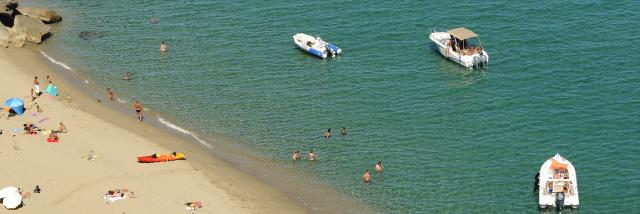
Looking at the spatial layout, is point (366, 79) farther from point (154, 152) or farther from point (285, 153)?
point (154, 152)

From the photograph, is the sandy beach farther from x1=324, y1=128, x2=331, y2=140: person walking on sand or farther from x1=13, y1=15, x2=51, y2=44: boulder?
x1=13, y1=15, x2=51, y2=44: boulder

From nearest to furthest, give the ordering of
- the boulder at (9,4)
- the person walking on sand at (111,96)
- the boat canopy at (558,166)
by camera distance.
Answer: the boat canopy at (558,166) < the person walking on sand at (111,96) < the boulder at (9,4)

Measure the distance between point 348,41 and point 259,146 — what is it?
20115mm

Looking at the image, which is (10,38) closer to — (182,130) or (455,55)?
(182,130)

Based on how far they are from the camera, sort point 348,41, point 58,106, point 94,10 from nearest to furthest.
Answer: point 58,106
point 348,41
point 94,10

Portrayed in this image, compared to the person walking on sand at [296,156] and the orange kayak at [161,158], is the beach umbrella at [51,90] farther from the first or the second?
the person walking on sand at [296,156]

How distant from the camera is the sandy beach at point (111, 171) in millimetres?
64250

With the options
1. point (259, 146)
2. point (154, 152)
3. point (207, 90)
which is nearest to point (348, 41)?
point (207, 90)

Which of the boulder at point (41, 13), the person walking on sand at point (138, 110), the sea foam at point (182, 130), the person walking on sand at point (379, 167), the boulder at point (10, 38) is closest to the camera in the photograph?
the person walking on sand at point (379, 167)

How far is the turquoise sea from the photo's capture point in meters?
69.6

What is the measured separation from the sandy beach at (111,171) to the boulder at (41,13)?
18.2 metres

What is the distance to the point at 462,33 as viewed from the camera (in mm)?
88438

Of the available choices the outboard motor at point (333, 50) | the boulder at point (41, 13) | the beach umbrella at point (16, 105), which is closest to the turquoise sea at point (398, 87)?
the outboard motor at point (333, 50)

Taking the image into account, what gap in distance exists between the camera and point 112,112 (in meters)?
80.0
